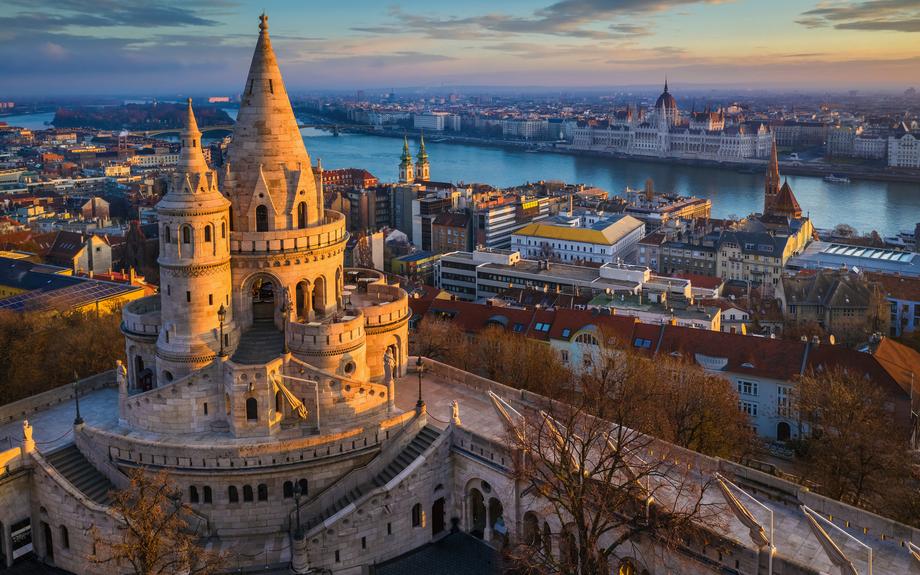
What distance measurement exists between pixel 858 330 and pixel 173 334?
32.4 metres

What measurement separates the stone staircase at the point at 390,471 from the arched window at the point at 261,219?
20.5 feet

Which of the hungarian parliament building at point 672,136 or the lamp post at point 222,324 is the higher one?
the hungarian parliament building at point 672,136

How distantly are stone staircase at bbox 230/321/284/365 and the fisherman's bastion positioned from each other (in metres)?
0.05

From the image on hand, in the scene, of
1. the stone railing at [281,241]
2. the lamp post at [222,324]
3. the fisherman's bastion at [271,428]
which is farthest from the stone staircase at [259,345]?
the stone railing at [281,241]

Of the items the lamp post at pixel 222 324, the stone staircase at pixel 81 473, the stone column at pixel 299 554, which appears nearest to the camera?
the stone column at pixel 299 554

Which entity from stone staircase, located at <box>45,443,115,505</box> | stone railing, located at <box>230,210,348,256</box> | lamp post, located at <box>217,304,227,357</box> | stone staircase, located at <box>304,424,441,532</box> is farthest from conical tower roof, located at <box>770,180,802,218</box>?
stone staircase, located at <box>45,443,115,505</box>

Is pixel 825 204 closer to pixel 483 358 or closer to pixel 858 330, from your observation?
pixel 858 330

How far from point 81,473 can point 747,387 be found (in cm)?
2167

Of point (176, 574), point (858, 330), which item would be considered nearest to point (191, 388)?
point (176, 574)

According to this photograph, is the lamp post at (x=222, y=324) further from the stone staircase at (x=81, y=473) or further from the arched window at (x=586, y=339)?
the arched window at (x=586, y=339)

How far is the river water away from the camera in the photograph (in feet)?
296

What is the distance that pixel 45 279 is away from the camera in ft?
121

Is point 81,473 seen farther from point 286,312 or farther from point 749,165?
point 749,165

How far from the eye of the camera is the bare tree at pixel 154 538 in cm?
1437
